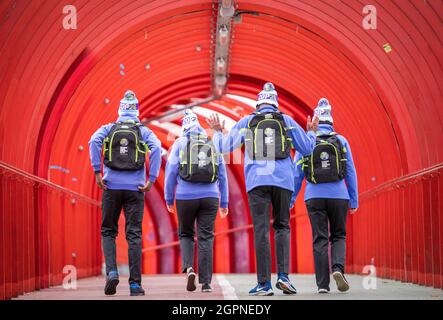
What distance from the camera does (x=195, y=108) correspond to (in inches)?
989

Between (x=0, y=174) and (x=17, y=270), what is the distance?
4.80 ft

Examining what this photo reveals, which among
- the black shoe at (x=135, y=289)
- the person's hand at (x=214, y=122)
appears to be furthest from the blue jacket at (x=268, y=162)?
the black shoe at (x=135, y=289)

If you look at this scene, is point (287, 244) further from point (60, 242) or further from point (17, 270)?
point (60, 242)

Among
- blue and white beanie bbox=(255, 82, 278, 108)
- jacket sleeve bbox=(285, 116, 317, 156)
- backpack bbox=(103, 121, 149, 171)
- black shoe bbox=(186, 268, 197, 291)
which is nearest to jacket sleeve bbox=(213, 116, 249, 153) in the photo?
blue and white beanie bbox=(255, 82, 278, 108)

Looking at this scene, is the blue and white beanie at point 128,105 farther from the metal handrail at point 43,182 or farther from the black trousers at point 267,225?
the black trousers at point 267,225

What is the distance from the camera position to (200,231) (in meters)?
10.5

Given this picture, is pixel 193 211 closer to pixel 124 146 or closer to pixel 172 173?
pixel 172 173

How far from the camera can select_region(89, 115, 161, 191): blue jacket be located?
32.1ft

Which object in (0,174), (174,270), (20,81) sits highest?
(20,81)

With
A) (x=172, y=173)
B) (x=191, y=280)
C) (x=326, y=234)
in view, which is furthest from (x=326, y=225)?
(x=172, y=173)

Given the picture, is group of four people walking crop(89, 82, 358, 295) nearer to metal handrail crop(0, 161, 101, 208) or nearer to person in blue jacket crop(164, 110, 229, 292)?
person in blue jacket crop(164, 110, 229, 292)

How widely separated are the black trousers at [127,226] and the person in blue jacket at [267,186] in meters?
1.31

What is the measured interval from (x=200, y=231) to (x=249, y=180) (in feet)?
4.91
